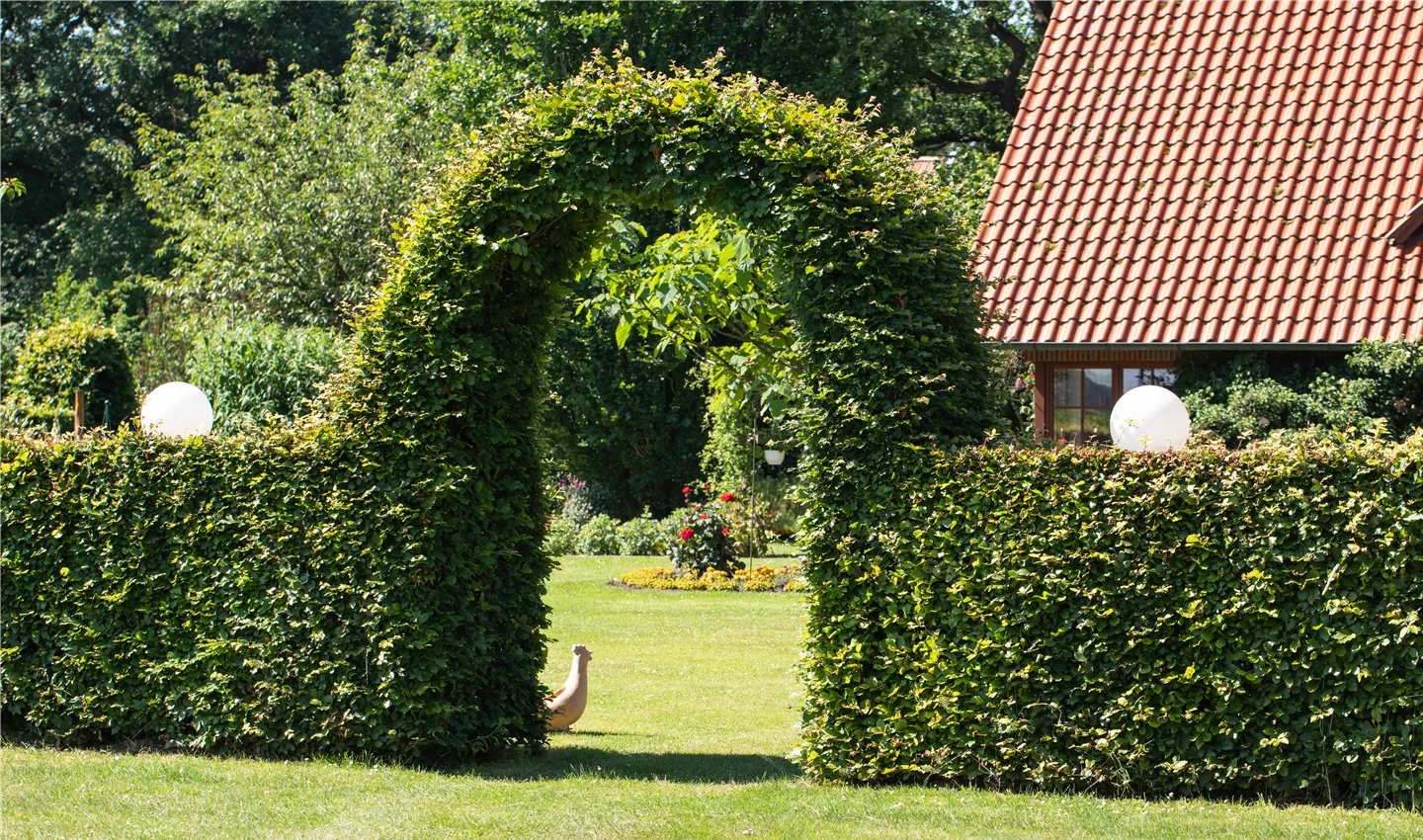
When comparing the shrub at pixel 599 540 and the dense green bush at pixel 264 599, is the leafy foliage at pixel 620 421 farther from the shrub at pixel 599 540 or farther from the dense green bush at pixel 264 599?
the dense green bush at pixel 264 599

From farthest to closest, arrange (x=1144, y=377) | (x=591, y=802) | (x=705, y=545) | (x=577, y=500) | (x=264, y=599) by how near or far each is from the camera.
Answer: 1. (x=577, y=500)
2. (x=705, y=545)
3. (x=1144, y=377)
4. (x=264, y=599)
5. (x=591, y=802)

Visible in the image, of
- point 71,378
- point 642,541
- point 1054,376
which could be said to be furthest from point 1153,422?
point 642,541

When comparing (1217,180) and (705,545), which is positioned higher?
(1217,180)

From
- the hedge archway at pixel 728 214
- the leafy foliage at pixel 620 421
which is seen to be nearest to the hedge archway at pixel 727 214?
the hedge archway at pixel 728 214

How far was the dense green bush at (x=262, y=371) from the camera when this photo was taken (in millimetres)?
20312

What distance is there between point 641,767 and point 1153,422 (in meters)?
3.78

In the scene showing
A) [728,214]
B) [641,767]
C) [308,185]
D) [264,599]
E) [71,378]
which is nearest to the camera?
[728,214]

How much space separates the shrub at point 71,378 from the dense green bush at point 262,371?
5.66 feet

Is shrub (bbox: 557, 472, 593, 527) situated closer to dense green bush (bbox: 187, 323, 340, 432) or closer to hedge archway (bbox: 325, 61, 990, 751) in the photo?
dense green bush (bbox: 187, 323, 340, 432)

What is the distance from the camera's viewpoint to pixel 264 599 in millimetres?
8305

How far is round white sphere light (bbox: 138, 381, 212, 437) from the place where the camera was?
9.02 m

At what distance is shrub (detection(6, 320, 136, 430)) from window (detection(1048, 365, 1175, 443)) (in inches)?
497

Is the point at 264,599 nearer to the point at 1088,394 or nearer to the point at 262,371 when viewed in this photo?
the point at 1088,394

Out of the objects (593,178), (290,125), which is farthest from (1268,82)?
(290,125)
